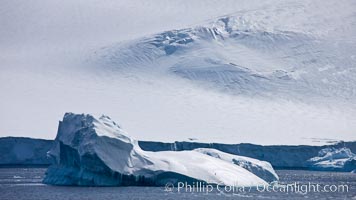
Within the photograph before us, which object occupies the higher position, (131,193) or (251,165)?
(251,165)

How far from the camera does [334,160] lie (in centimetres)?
4959

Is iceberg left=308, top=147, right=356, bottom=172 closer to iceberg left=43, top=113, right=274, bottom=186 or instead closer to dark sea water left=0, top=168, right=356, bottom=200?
dark sea water left=0, top=168, right=356, bottom=200

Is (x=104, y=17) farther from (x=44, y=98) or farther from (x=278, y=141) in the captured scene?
(x=278, y=141)

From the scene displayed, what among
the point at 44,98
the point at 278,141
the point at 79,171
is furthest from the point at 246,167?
the point at 44,98

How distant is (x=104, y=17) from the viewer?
77.1 meters

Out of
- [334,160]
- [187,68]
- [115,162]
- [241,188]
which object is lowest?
[241,188]

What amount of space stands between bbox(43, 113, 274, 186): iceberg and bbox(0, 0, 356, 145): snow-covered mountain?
1556 cm

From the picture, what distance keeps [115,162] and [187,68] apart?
35.0 m

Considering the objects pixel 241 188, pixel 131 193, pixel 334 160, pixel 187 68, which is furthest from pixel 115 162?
pixel 187 68

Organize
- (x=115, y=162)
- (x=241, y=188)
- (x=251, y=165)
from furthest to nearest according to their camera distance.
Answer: (x=251, y=165), (x=241, y=188), (x=115, y=162)

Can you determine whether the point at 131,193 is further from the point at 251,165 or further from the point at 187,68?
the point at 187,68

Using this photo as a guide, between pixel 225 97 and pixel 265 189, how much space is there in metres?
29.1

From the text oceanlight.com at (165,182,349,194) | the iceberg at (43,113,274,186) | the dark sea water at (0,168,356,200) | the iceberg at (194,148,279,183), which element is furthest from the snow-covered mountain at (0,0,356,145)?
the dark sea water at (0,168,356,200)

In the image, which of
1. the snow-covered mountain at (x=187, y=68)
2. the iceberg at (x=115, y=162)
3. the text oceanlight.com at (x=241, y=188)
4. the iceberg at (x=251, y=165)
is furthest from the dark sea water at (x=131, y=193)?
the snow-covered mountain at (x=187, y=68)
